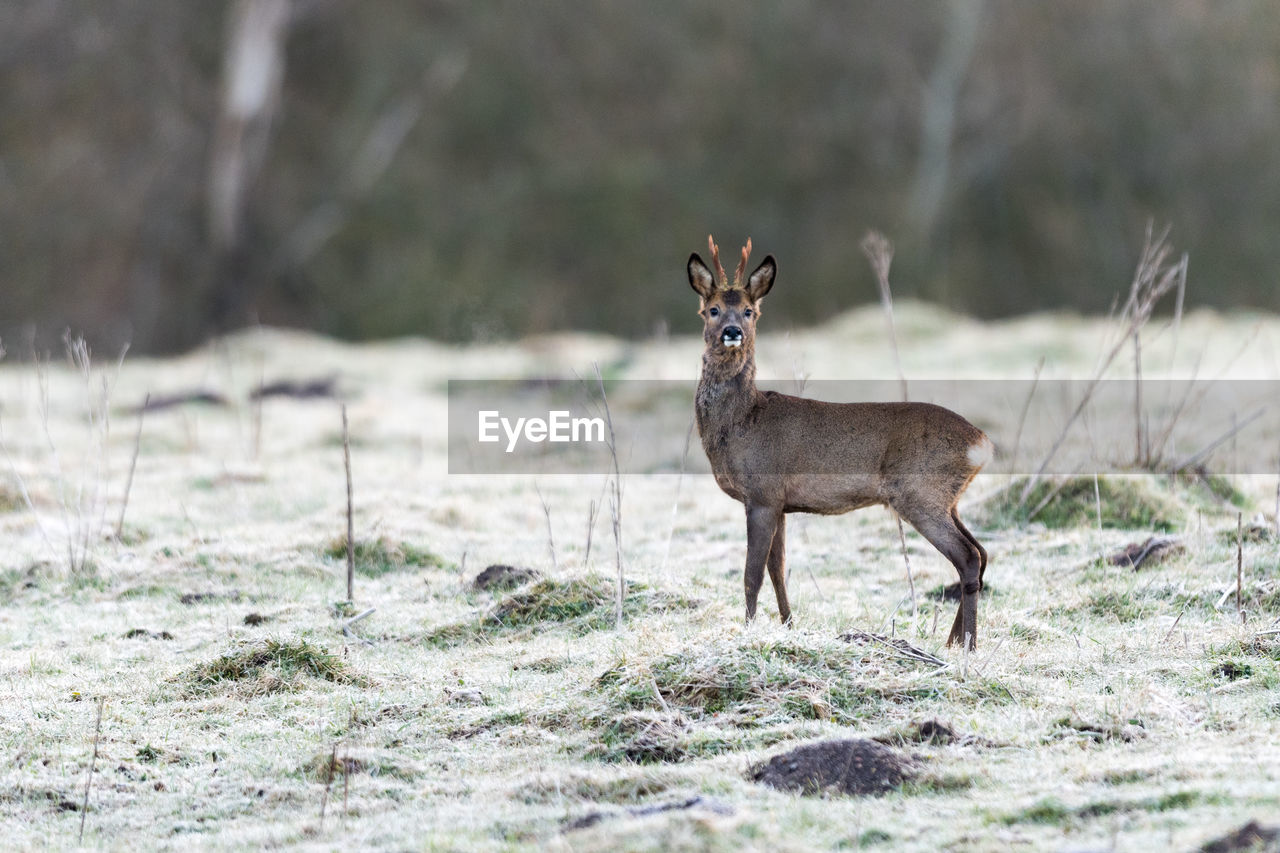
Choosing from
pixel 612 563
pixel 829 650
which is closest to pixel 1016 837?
pixel 829 650

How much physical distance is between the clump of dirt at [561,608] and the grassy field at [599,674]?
0.02 meters

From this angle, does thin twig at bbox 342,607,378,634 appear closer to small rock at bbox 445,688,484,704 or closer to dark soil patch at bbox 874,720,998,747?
small rock at bbox 445,688,484,704

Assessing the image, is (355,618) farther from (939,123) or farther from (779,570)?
(939,123)

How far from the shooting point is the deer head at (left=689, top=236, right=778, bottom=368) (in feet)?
23.5

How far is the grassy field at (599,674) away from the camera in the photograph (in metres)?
4.79

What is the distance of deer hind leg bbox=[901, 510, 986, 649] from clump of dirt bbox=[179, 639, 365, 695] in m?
2.67

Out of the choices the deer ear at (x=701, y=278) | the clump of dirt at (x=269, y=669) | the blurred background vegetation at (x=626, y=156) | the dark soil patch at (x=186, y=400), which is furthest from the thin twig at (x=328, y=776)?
the blurred background vegetation at (x=626, y=156)

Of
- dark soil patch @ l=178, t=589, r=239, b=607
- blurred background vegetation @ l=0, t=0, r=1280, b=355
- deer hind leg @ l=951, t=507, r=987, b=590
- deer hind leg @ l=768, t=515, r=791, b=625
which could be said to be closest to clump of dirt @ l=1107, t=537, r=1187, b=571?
deer hind leg @ l=951, t=507, r=987, b=590

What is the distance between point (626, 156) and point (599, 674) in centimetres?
3105

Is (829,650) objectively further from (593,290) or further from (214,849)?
(593,290)

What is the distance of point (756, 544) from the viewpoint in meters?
6.86

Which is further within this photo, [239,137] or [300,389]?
[239,137]

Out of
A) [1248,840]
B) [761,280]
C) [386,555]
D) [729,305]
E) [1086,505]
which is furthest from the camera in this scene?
[1086,505]

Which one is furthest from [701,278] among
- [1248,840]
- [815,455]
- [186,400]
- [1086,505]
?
[186,400]
